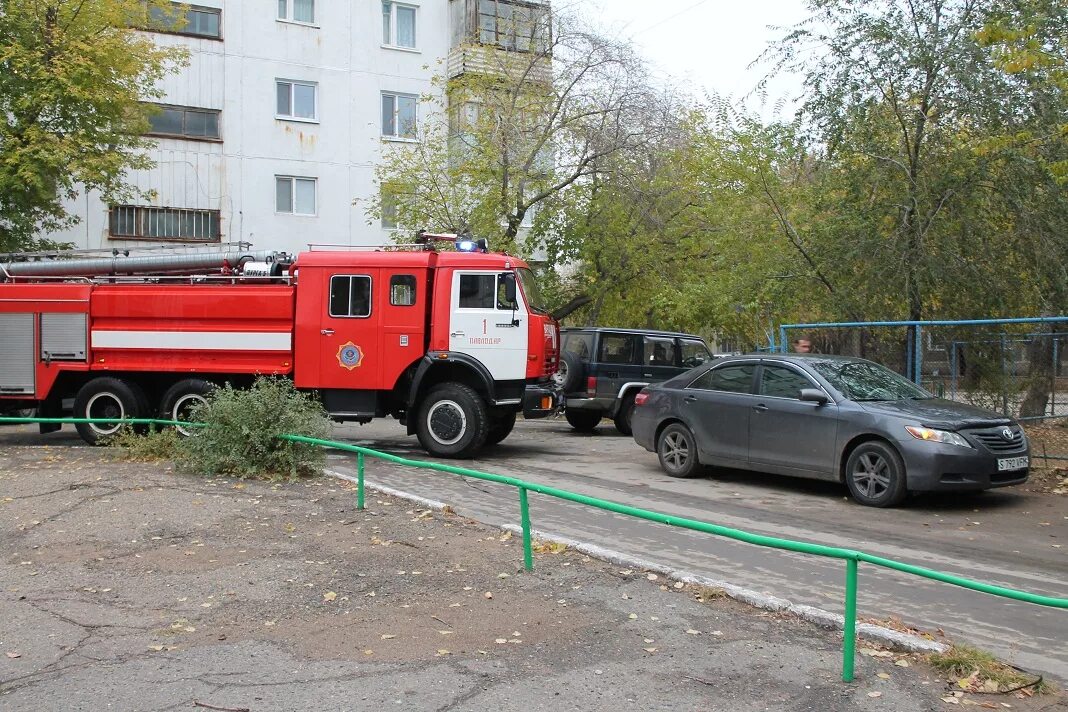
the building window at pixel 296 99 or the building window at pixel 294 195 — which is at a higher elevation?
the building window at pixel 296 99

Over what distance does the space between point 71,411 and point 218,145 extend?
Result: 14.4 m

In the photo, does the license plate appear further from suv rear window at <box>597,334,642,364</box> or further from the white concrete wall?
the white concrete wall

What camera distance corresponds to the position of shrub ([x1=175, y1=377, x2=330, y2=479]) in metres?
11.0

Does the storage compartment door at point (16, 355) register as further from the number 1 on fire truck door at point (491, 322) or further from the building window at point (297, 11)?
the building window at point (297, 11)

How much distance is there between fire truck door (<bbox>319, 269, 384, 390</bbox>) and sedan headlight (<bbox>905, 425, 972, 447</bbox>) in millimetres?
7210

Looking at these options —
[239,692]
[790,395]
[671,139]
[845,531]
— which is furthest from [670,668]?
[671,139]

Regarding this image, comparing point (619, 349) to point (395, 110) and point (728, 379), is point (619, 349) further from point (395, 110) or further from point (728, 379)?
point (395, 110)

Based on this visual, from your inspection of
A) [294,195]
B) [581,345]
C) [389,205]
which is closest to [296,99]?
[294,195]

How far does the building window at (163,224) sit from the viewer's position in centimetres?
2697

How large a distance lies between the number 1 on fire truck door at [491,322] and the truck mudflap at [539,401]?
0.26 metres

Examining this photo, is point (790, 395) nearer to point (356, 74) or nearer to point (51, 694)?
point (51, 694)

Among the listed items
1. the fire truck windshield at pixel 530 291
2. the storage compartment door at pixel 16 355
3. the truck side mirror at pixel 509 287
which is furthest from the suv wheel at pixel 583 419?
the storage compartment door at pixel 16 355

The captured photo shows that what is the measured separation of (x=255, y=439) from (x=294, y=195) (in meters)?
19.2

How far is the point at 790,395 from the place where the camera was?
10883mm
